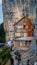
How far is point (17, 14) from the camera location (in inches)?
291

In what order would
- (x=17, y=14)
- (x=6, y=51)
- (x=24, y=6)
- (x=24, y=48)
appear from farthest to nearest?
1. (x=6, y=51)
2. (x=17, y=14)
3. (x=24, y=6)
4. (x=24, y=48)

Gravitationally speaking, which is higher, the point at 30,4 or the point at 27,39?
the point at 30,4

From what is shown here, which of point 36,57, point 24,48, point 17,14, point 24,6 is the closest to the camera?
point 36,57

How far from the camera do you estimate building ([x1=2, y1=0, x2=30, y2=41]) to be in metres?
6.76

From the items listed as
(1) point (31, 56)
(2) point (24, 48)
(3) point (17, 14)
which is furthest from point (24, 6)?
(1) point (31, 56)

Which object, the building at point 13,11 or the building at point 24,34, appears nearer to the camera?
the building at point 24,34

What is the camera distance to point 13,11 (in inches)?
304

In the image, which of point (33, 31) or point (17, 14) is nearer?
point (33, 31)

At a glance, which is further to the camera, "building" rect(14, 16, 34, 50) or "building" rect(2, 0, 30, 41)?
"building" rect(2, 0, 30, 41)

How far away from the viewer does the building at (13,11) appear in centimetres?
676

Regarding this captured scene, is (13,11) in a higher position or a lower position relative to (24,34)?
higher

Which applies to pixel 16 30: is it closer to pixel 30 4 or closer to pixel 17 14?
pixel 30 4

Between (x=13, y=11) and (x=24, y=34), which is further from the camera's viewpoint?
(x=13, y=11)

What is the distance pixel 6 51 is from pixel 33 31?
204 cm
